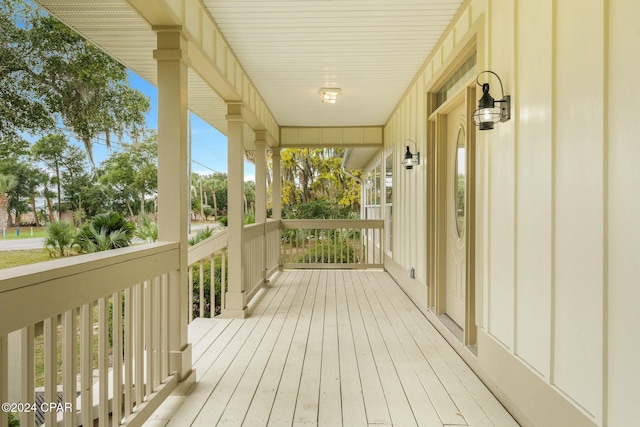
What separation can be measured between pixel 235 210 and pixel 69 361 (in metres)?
2.76

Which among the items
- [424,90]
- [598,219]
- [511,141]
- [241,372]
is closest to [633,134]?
[598,219]

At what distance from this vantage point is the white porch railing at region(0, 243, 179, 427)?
3.84ft

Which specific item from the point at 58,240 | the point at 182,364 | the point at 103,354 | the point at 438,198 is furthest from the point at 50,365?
the point at 438,198

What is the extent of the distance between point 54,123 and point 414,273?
4712mm

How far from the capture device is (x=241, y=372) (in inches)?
105

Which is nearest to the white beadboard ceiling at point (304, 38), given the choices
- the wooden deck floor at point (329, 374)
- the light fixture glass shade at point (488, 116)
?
the light fixture glass shade at point (488, 116)

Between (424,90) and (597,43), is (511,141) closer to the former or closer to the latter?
(597,43)

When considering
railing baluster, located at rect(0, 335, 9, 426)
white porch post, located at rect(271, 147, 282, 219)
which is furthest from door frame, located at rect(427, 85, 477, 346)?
white porch post, located at rect(271, 147, 282, 219)

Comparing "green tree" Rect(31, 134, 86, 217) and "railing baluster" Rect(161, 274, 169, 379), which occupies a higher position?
"green tree" Rect(31, 134, 86, 217)

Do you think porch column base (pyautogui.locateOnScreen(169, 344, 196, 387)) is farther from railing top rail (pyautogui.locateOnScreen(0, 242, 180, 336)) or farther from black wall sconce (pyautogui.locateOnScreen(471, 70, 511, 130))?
black wall sconce (pyautogui.locateOnScreen(471, 70, 511, 130))

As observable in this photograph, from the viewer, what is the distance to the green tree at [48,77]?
381 cm

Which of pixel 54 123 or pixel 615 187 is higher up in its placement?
pixel 54 123

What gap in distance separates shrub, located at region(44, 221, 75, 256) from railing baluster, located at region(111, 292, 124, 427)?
2256 millimetres

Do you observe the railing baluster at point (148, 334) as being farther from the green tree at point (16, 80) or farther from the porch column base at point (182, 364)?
the green tree at point (16, 80)
